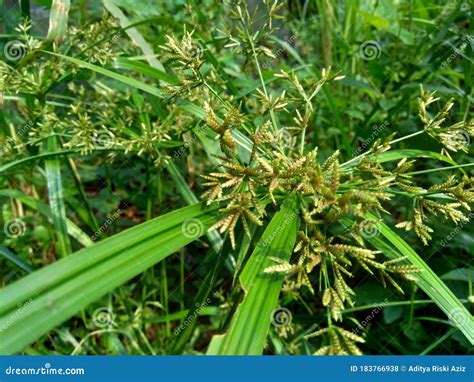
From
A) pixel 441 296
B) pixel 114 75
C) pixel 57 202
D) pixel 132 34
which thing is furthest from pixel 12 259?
pixel 441 296

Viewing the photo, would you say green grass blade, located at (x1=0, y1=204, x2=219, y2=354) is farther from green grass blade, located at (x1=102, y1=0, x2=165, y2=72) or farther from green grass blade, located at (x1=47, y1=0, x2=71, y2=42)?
green grass blade, located at (x1=102, y1=0, x2=165, y2=72)

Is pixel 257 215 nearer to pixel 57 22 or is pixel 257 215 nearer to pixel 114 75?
pixel 114 75

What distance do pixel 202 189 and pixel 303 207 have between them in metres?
0.98

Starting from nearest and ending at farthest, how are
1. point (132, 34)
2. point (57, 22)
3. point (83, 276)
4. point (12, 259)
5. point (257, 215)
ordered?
point (83, 276), point (257, 215), point (57, 22), point (12, 259), point (132, 34)

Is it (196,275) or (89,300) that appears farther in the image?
(196,275)

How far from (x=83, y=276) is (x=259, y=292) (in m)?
0.28

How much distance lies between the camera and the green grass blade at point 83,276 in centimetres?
69

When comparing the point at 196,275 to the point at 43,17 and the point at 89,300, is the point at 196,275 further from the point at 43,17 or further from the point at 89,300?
the point at 43,17

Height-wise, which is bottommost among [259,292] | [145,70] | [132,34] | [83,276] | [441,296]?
[441,296]

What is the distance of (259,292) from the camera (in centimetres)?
88

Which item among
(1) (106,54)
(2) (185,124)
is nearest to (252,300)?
(2) (185,124)

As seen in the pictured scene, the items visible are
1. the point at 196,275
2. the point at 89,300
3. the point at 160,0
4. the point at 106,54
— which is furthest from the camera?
the point at 160,0

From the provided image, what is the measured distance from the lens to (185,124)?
4.58 ft

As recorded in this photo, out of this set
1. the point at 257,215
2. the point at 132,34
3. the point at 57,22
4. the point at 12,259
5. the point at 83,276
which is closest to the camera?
Result: the point at 83,276
